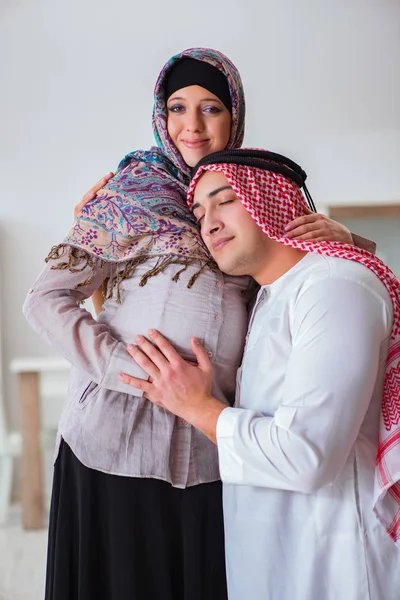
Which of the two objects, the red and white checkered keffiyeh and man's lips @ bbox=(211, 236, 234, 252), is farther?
man's lips @ bbox=(211, 236, 234, 252)

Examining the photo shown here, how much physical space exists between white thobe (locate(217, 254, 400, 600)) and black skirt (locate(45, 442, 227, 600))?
0.12 m

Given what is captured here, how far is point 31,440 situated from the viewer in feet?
11.2

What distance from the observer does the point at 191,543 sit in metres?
1.42

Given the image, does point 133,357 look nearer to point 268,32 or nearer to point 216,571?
point 216,571

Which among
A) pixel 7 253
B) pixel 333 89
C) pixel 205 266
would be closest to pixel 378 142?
pixel 333 89

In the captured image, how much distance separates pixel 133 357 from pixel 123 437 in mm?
187

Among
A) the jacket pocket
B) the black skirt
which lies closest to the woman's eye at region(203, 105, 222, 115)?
the jacket pocket

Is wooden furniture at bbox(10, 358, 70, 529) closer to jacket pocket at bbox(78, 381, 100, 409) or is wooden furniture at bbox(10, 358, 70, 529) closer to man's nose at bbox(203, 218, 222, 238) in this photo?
jacket pocket at bbox(78, 381, 100, 409)

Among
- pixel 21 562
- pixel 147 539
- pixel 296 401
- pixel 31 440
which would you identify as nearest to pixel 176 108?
pixel 296 401

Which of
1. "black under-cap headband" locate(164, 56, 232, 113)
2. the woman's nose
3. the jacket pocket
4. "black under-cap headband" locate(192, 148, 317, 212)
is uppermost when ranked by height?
"black under-cap headband" locate(164, 56, 232, 113)

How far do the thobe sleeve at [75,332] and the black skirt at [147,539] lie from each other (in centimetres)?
24

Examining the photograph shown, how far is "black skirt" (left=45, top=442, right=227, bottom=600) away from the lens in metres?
1.42

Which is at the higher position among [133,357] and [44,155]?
[44,155]

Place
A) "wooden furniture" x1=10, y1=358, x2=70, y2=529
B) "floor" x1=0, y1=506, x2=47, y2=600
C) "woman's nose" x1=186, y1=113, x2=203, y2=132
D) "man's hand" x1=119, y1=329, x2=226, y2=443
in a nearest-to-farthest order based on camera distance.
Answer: "man's hand" x1=119, y1=329, x2=226, y2=443 → "woman's nose" x1=186, y1=113, x2=203, y2=132 → "floor" x1=0, y1=506, x2=47, y2=600 → "wooden furniture" x1=10, y1=358, x2=70, y2=529
